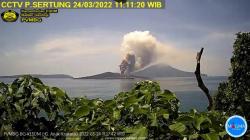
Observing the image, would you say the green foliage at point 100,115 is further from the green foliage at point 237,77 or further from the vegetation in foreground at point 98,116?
the green foliage at point 237,77

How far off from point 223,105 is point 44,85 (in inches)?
225

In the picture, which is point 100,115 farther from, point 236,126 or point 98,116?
point 236,126

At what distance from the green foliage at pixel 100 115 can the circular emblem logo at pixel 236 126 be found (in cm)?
11

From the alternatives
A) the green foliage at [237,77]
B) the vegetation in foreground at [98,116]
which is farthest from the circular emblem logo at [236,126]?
the green foliage at [237,77]

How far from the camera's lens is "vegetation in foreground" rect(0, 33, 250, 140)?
1.63 metres

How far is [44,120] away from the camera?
69.6 inches

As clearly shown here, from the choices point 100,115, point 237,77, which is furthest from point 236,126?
point 237,77

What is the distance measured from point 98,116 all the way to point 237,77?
5.55 m

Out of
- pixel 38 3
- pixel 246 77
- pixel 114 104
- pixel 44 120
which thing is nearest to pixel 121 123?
pixel 114 104

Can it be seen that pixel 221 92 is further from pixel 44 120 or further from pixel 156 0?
pixel 44 120

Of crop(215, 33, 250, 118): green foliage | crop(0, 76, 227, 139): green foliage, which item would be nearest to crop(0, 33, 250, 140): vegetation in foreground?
crop(0, 76, 227, 139): green foliage

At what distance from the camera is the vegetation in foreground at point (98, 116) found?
1628 millimetres

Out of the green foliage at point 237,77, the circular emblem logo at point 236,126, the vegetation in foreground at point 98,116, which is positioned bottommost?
the green foliage at point 237,77

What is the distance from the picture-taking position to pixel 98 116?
68.3 inches
